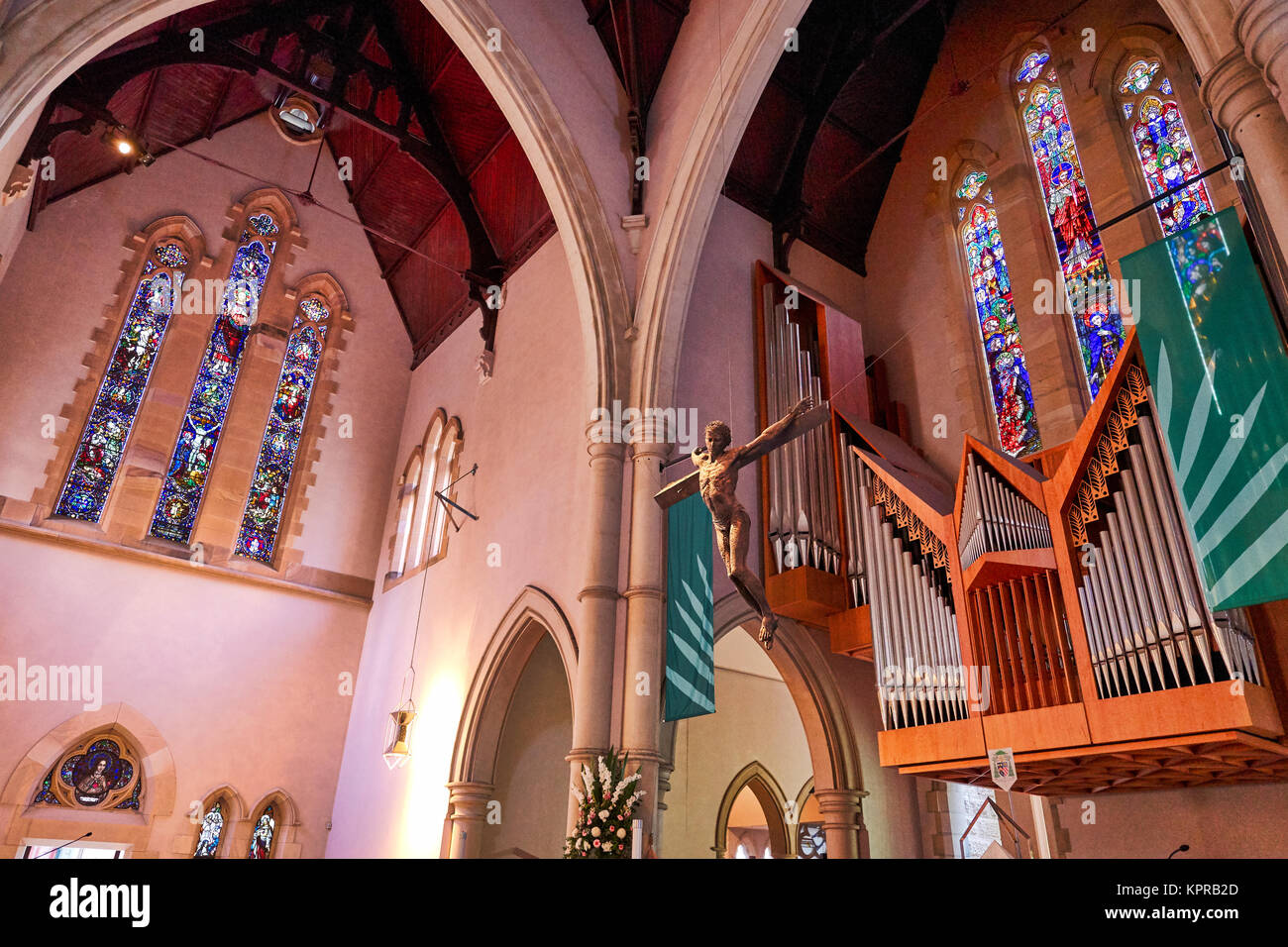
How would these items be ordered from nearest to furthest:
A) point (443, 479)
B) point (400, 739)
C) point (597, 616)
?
point (597, 616), point (400, 739), point (443, 479)

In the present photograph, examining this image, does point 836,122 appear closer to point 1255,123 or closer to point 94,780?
point 1255,123

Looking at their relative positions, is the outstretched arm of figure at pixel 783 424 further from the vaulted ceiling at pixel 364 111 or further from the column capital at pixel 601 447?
the vaulted ceiling at pixel 364 111

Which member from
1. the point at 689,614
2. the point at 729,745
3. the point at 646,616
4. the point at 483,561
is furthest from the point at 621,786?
the point at 729,745

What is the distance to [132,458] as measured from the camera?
37.9ft

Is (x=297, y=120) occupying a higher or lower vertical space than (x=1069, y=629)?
higher

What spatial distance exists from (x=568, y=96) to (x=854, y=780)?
7.41 metres

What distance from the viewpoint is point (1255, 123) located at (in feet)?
14.4

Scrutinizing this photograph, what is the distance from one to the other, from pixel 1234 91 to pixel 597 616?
18.1 ft

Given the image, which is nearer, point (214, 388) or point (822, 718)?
point (822, 718)

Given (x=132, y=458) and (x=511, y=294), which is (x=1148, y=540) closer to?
(x=511, y=294)

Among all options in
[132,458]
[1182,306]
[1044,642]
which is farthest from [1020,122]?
[132,458]

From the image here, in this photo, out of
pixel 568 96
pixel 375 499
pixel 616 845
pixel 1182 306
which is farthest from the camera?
pixel 375 499

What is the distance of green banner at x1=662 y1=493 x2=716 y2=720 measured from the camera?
23.2 ft

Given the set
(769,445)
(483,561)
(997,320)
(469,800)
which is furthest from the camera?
(483,561)
